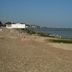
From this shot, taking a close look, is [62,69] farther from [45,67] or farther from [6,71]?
[6,71]

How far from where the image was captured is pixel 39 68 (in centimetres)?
1256

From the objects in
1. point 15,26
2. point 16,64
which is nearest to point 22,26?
point 15,26

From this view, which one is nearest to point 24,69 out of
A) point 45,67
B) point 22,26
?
point 45,67

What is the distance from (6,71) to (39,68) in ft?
5.96

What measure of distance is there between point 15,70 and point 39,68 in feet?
4.30

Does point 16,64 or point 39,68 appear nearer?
point 39,68

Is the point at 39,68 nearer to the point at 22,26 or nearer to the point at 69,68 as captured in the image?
the point at 69,68

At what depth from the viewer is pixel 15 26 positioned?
15350 centimetres

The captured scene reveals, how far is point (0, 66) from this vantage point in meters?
12.7

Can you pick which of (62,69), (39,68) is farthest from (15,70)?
(62,69)

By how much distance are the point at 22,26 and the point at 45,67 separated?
14032 centimetres

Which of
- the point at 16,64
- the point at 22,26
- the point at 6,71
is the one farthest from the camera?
the point at 22,26

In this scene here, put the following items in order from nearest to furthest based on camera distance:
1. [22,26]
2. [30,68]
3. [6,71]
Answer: [6,71]
[30,68]
[22,26]

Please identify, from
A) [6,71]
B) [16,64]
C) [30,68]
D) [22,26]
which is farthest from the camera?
[22,26]
